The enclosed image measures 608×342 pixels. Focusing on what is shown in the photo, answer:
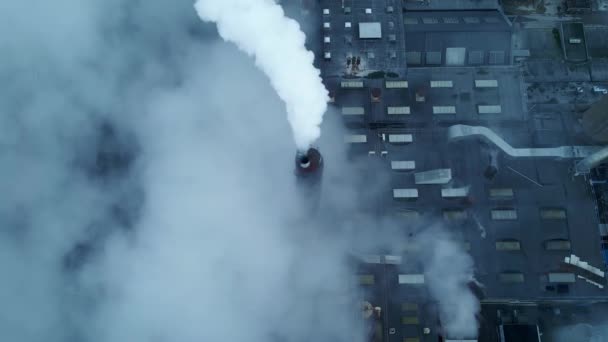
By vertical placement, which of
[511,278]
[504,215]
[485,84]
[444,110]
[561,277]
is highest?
→ [485,84]

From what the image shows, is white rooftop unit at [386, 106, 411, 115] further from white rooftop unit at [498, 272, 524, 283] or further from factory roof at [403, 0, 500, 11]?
white rooftop unit at [498, 272, 524, 283]

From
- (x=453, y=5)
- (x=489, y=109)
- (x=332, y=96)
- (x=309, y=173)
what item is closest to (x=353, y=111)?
(x=332, y=96)

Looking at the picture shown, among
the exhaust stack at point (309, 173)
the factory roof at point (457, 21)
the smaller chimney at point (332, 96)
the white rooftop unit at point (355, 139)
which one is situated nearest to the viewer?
the exhaust stack at point (309, 173)

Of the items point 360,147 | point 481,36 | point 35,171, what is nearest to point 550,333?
point 360,147

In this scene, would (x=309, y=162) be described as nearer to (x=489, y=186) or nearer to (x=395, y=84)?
(x=395, y=84)

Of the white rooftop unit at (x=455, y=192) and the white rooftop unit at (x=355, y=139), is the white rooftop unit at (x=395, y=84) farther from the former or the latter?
the white rooftop unit at (x=455, y=192)

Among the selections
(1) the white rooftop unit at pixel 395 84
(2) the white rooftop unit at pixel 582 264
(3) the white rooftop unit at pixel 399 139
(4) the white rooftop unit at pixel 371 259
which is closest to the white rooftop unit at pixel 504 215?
(2) the white rooftop unit at pixel 582 264

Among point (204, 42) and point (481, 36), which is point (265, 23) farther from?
point (481, 36)
